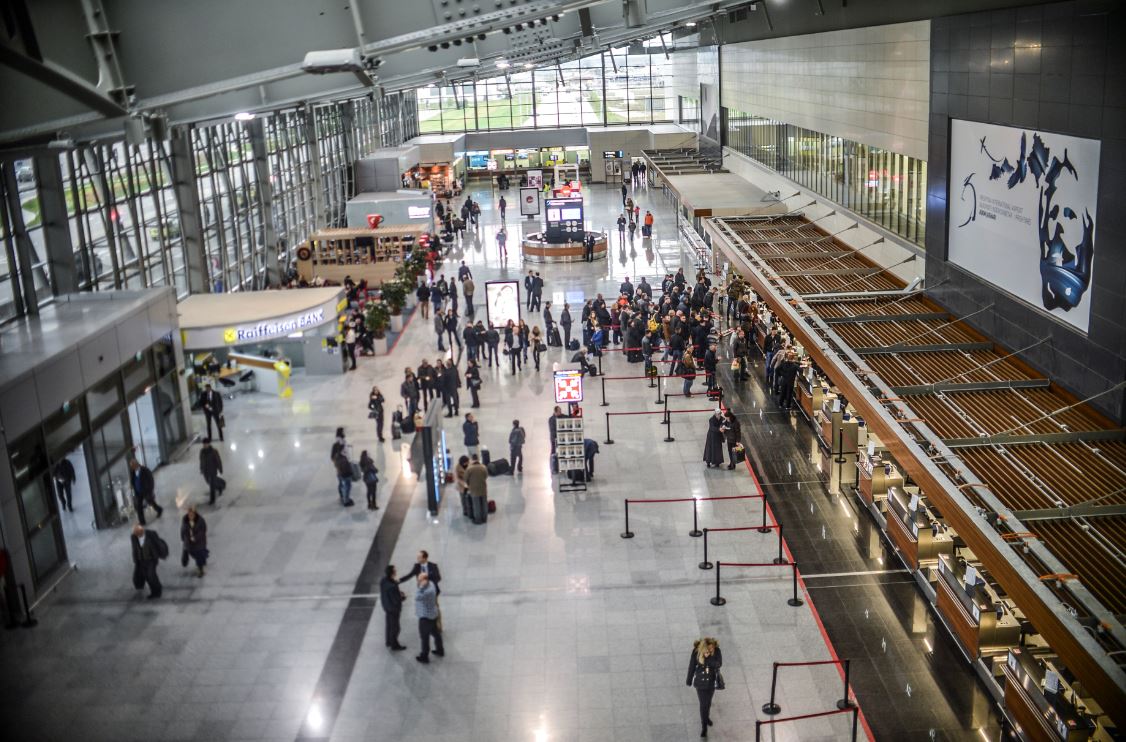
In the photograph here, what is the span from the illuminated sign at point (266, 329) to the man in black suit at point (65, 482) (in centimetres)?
502

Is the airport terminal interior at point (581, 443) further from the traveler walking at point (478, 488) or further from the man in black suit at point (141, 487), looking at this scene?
the man in black suit at point (141, 487)

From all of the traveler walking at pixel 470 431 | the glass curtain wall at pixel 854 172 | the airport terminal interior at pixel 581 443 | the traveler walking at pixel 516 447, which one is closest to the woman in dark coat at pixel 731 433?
the airport terminal interior at pixel 581 443

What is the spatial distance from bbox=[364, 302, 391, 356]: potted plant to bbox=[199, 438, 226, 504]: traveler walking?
9256 mm

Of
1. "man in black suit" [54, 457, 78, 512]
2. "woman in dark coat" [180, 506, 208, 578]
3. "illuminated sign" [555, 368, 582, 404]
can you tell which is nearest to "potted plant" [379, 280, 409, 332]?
"illuminated sign" [555, 368, 582, 404]

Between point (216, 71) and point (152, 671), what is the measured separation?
6.81 meters

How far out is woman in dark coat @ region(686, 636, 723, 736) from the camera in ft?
33.8

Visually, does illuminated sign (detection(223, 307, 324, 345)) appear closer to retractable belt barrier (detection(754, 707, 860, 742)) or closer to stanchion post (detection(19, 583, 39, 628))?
stanchion post (detection(19, 583, 39, 628))

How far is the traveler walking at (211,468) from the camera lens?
55.7 ft

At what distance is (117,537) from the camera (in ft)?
53.3

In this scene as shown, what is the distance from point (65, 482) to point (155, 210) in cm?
1037

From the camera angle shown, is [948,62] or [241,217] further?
[241,217]

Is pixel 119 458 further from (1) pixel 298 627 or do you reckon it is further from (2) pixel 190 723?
(2) pixel 190 723

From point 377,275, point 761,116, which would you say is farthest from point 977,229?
point 377,275

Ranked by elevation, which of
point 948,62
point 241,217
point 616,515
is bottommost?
point 616,515
